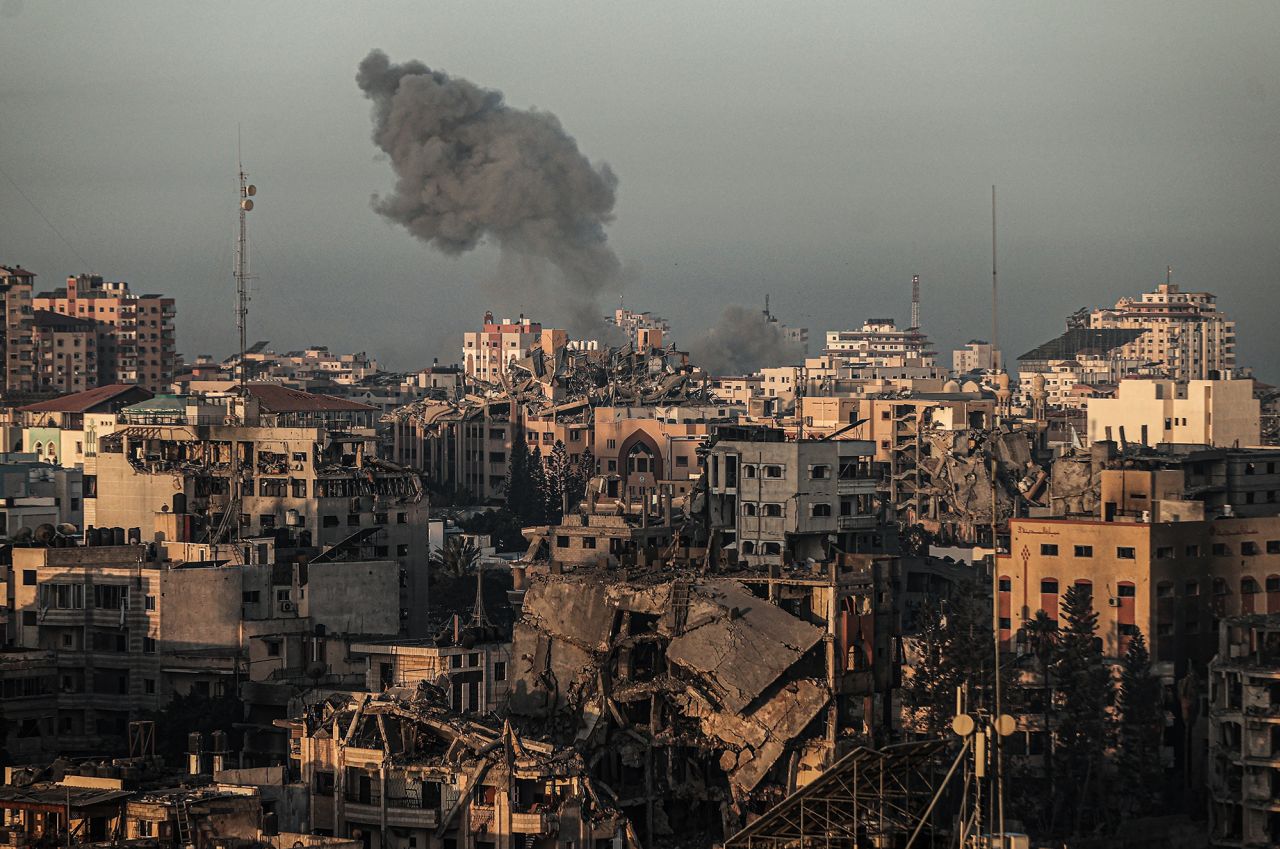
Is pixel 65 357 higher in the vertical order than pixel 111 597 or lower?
higher

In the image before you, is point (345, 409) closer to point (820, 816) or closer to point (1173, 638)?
point (1173, 638)

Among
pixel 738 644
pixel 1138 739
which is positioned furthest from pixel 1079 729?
pixel 738 644

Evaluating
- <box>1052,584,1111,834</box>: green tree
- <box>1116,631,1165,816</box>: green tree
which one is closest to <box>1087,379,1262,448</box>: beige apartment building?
<box>1116,631,1165,816</box>: green tree

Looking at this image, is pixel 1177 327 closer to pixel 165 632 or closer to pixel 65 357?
pixel 65 357

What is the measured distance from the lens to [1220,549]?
58594 mm

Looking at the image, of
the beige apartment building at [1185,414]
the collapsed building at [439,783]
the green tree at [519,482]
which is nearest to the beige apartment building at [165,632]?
the collapsed building at [439,783]

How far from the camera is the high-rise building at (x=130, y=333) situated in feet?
481

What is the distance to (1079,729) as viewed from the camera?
5038 cm

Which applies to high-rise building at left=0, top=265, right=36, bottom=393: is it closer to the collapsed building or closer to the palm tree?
the palm tree

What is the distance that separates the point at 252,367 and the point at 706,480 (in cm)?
10222

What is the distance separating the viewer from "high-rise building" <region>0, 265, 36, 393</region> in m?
138

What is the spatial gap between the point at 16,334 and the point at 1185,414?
234 feet

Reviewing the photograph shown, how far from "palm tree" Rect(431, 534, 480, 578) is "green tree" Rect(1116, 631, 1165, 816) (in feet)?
79.9

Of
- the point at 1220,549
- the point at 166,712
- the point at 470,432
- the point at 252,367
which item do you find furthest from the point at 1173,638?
the point at 252,367
